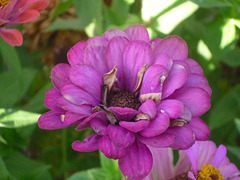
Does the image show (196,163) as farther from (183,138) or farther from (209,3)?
(209,3)

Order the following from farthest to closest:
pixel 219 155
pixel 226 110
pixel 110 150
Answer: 1. pixel 226 110
2. pixel 219 155
3. pixel 110 150

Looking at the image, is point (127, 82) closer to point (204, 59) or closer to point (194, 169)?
point (194, 169)

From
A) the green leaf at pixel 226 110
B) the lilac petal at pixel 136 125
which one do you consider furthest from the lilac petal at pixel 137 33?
the green leaf at pixel 226 110

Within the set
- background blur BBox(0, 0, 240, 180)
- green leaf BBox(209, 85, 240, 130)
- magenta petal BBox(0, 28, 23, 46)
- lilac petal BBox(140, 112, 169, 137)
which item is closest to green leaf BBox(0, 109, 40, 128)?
background blur BBox(0, 0, 240, 180)

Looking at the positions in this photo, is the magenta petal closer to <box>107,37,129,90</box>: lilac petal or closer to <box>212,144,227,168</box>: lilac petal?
<box>107,37,129,90</box>: lilac petal

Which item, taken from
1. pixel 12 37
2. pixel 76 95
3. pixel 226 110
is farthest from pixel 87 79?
pixel 226 110
